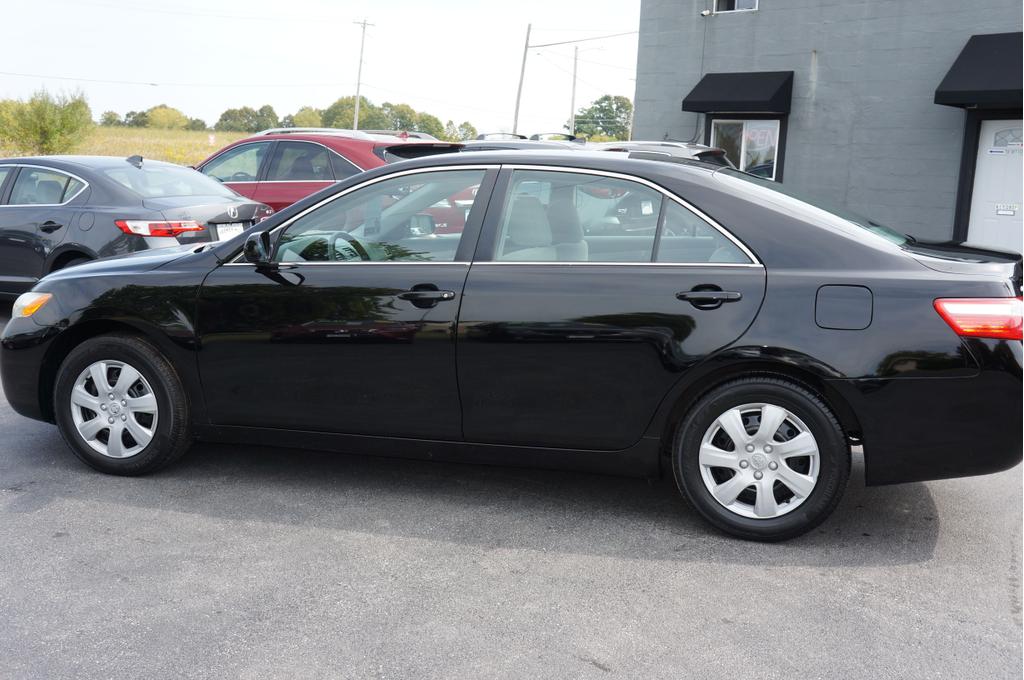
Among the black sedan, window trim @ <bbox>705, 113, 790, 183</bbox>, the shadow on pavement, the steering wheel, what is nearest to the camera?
the black sedan

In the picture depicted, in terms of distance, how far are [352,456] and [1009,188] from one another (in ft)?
40.6

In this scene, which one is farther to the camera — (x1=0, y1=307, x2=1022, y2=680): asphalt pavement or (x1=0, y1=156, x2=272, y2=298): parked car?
(x1=0, y1=156, x2=272, y2=298): parked car

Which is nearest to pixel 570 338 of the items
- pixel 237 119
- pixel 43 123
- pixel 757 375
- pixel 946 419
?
pixel 757 375

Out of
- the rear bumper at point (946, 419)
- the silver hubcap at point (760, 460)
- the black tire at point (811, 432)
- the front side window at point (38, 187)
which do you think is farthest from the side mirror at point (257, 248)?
the front side window at point (38, 187)

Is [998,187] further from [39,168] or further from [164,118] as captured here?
[164,118]

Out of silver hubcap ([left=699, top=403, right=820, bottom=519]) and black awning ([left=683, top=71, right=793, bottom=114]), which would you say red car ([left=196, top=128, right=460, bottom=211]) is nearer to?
black awning ([left=683, top=71, right=793, bottom=114])

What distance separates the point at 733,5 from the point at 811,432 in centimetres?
1458

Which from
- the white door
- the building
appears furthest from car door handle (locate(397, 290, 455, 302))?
the white door

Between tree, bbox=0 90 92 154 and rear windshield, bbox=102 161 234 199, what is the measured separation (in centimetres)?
4435

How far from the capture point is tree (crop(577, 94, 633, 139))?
3981 inches

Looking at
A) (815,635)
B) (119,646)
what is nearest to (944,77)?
(815,635)

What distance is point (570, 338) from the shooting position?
419 centimetres

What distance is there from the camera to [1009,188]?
1422 centimetres

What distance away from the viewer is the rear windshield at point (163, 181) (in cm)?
855
